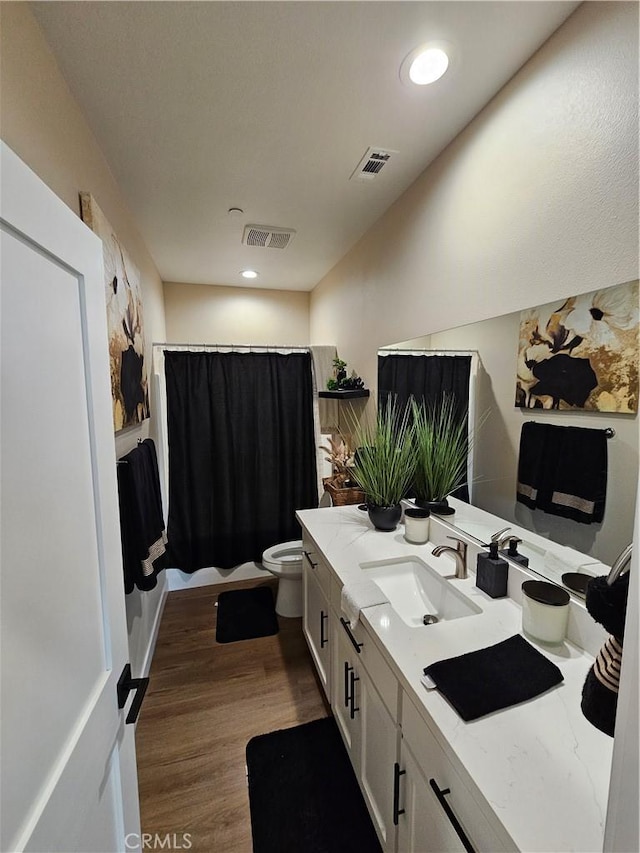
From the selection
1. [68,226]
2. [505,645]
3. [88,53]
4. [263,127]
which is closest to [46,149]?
[88,53]

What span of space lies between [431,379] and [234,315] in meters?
2.43

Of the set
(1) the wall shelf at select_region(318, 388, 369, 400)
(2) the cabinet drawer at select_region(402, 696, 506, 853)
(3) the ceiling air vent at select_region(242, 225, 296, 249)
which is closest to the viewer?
(2) the cabinet drawer at select_region(402, 696, 506, 853)

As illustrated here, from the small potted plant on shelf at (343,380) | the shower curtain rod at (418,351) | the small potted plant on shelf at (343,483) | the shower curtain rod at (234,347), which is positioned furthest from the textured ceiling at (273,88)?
the small potted plant on shelf at (343,483)

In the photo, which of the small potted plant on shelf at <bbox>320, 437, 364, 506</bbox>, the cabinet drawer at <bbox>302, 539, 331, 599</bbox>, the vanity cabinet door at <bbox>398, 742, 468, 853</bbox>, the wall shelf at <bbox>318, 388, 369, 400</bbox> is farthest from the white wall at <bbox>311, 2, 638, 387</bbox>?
the vanity cabinet door at <bbox>398, 742, 468, 853</bbox>

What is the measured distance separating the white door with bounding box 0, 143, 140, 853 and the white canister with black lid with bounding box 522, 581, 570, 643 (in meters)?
1.13

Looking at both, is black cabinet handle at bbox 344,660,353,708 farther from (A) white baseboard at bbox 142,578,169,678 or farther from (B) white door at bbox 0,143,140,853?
(A) white baseboard at bbox 142,578,169,678

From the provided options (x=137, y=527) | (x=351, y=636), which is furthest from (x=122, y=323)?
(x=351, y=636)

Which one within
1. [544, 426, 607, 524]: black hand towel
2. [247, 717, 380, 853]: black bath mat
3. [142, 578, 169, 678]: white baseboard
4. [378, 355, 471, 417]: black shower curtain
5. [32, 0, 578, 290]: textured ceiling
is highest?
[32, 0, 578, 290]: textured ceiling

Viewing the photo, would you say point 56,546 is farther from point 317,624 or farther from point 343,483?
point 343,483

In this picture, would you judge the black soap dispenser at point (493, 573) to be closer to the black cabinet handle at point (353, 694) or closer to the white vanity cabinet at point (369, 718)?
the white vanity cabinet at point (369, 718)

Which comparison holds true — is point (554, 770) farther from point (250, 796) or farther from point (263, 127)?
point (263, 127)

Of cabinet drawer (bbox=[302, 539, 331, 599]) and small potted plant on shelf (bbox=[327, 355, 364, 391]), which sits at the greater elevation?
small potted plant on shelf (bbox=[327, 355, 364, 391])

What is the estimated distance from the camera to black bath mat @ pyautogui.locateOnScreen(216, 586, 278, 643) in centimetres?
232

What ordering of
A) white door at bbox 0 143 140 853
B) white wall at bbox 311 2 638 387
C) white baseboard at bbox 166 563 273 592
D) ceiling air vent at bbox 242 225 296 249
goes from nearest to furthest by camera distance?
white door at bbox 0 143 140 853, white wall at bbox 311 2 638 387, ceiling air vent at bbox 242 225 296 249, white baseboard at bbox 166 563 273 592
